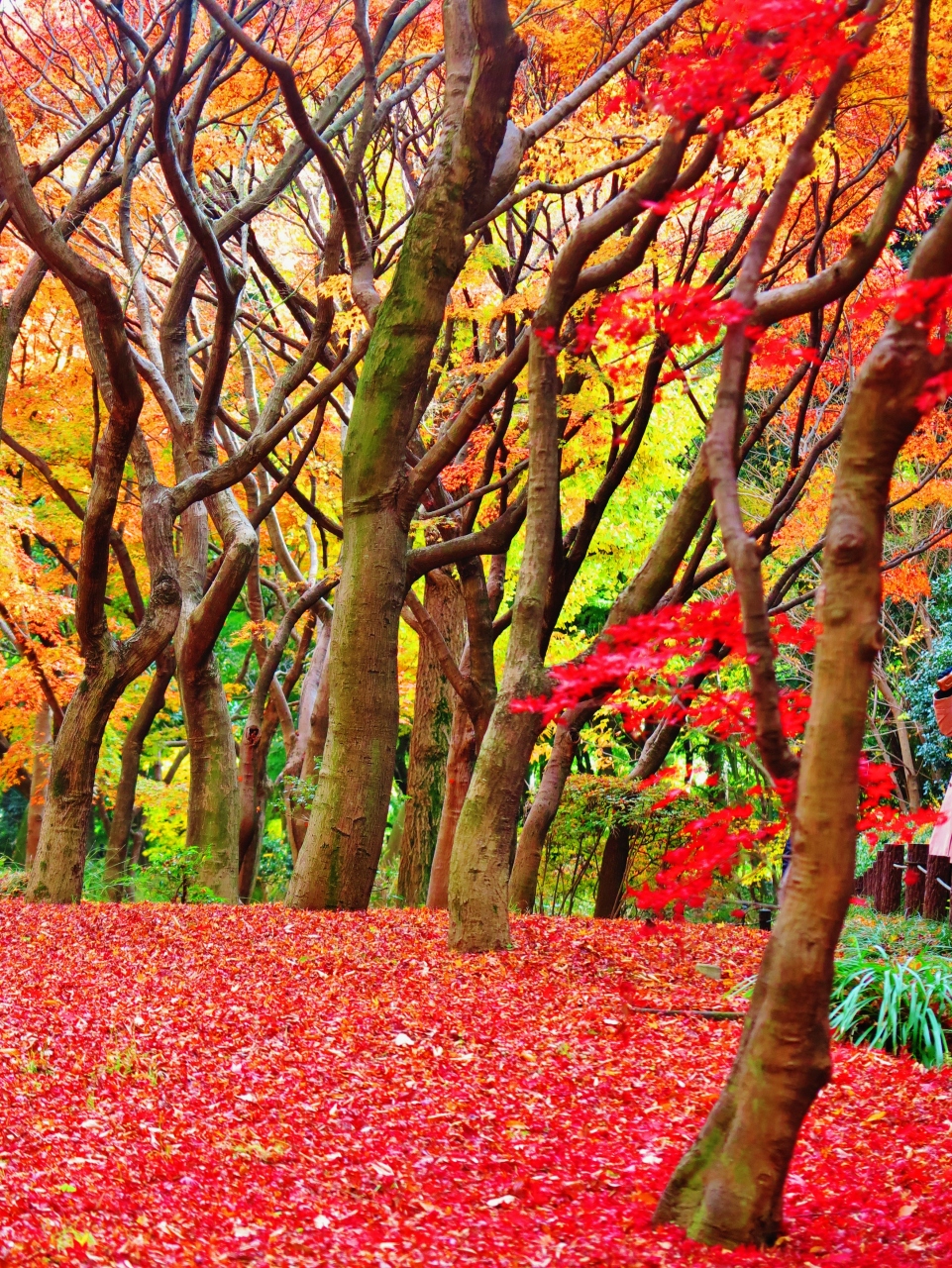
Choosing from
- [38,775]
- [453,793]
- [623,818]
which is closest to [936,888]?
[623,818]

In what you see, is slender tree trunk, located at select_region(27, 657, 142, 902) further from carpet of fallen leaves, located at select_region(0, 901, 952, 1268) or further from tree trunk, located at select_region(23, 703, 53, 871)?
tree trunk, located at select_region(23, 703, 53, 871)

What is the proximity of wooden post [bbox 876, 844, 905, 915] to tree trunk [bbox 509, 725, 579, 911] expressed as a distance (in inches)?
254

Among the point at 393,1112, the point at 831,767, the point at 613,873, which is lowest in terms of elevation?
the point at 393,1112

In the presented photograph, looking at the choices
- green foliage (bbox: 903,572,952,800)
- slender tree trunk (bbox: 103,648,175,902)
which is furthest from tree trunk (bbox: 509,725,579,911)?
green foliage (bbox: 903,572,952,800)

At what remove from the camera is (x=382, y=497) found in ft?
28.3

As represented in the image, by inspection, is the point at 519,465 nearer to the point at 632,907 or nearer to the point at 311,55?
the point at 311,55

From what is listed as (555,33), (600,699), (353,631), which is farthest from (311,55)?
(600,699)

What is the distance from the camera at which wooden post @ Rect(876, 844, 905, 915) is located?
15.3 metres

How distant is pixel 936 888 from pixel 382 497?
8911 mm

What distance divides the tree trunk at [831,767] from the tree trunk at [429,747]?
969 cm

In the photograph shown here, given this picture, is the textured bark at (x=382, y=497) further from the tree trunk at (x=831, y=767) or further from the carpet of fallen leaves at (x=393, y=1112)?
the tree trunk at (x=831, y=767)

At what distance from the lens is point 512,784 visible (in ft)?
23.2

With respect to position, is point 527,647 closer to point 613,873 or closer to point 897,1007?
point 897,1007

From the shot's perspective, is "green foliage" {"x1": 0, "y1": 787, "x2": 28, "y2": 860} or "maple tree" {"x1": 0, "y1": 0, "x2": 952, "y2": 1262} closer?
"maple tree" {"x1": 0, "y1": 0, "x2": 952, "y2": 1262}
